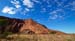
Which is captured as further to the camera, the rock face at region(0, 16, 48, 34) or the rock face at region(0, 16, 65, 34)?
the rock face at region(0, 16, 48, 34)

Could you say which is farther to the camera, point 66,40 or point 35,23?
point 35,23

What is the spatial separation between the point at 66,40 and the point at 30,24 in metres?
50.2

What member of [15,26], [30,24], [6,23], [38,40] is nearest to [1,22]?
[6,23]

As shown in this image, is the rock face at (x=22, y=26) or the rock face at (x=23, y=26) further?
the rock face at (x=23, y=26)

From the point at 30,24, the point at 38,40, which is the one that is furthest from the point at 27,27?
the point at 38,40

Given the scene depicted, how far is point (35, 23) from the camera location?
228 ft

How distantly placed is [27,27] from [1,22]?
10.0 meters

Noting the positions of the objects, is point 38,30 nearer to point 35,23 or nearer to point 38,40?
point 35,23

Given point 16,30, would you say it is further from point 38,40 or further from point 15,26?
point 38,40

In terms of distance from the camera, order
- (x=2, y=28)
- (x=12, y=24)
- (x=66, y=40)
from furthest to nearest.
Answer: (x=12, y=24), (x=2, y=28), (x=66, y=40)

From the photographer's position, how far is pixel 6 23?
64188 millimetres

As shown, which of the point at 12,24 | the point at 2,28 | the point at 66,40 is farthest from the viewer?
the point at 12,24

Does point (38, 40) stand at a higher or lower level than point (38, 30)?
lower

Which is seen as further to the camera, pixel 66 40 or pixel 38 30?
pixel 38 30
